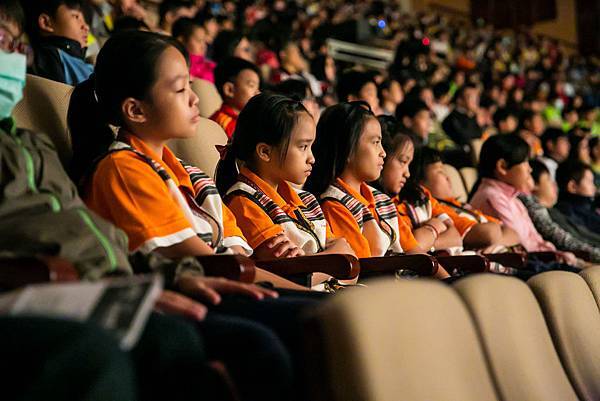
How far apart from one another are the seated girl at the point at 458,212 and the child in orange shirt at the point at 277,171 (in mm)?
948

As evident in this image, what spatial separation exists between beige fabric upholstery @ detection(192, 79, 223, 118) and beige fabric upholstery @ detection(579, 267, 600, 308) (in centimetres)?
171

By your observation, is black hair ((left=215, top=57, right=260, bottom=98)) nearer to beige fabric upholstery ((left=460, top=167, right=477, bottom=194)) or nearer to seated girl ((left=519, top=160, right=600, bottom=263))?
beige fabric upholstery ((left=460, top=167, right=477, bottom=194))

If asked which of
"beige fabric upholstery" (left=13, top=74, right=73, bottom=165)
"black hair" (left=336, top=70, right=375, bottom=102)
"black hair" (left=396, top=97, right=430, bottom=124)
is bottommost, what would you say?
"black hair" (left=396, top=97, right=430, bottom=124)

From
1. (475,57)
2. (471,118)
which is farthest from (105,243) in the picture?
(475,57)

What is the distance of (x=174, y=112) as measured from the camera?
5.24ft

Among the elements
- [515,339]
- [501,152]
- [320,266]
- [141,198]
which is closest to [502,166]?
[501,152]

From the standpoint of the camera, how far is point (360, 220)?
7.50 ft

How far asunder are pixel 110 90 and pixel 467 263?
3.56 ft

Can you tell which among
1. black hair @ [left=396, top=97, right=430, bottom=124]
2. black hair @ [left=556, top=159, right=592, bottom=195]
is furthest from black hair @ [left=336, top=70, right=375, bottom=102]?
black hair @ [left=556, top=159, right=592, bottom=195]

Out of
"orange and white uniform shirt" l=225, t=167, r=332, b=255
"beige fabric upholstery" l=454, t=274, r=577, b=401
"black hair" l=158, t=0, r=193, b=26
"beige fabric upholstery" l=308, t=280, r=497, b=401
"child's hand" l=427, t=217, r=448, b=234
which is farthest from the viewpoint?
"black hair" l=158, t=0, r=193, b=26

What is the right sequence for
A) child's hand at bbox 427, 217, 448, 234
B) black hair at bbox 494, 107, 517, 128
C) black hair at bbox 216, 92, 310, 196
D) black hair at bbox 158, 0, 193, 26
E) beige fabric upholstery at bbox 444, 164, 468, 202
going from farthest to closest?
black hair at bbox 494, 107, 517, 128 → black hair at bbox 158, 0, 193, 26 → beige fabric upholstery at bbox 444, 164, 468, 202 → child's hand at bbox 427, 217, 448, 234 → black hair at bbox 216, 92, 310, 196

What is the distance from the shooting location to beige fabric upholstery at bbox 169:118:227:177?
84.5 inches

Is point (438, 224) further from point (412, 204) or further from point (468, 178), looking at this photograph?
point (468, 178)

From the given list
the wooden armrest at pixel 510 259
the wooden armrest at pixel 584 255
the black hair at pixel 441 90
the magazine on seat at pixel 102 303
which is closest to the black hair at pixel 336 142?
the wooden armrest at pixel 510 259
